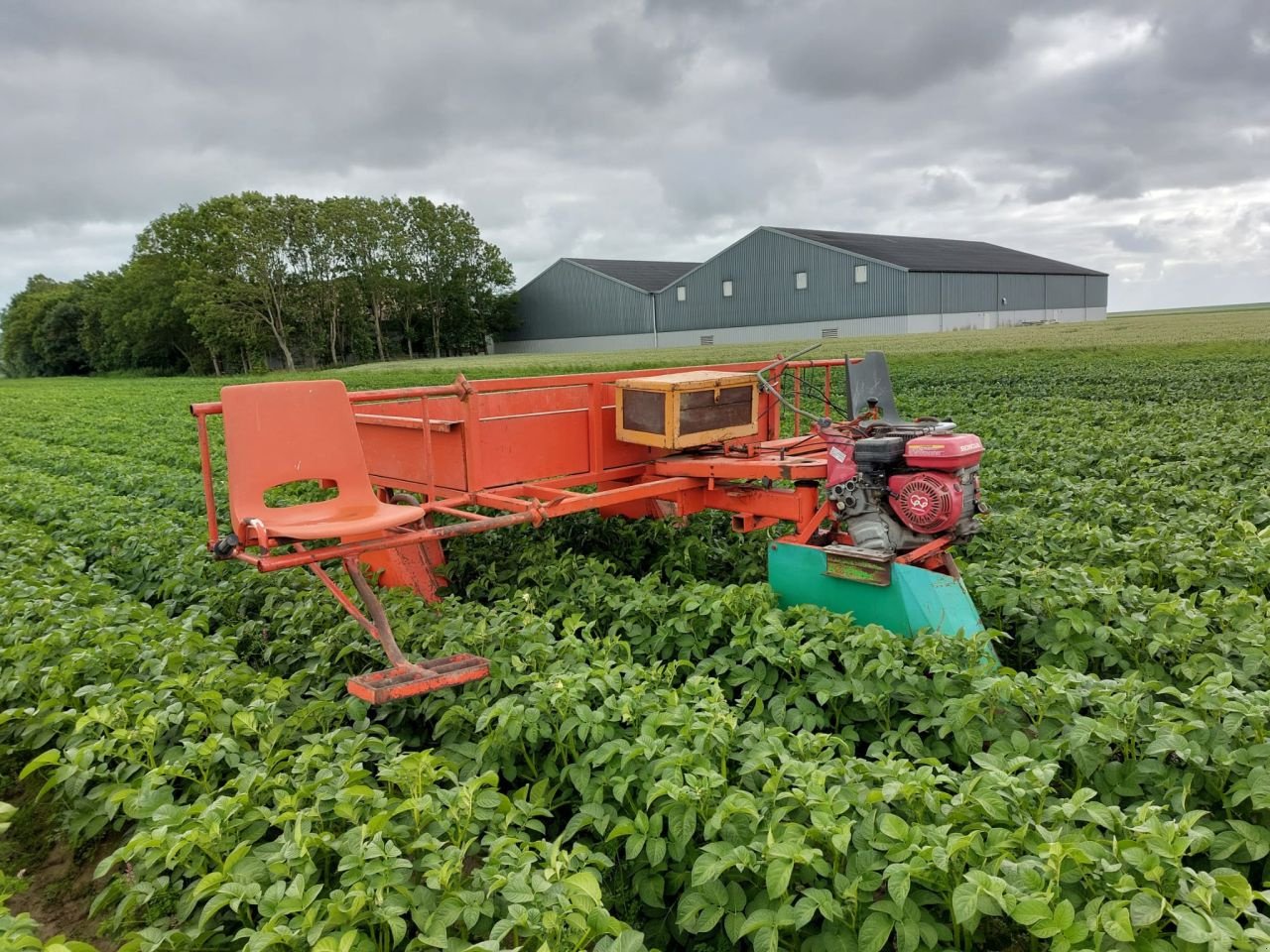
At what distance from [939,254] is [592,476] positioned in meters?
47.1

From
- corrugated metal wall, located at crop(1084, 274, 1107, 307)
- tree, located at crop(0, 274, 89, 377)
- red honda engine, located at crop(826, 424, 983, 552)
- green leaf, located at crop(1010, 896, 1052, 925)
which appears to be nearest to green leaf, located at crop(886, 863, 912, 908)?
green leaf, located at crop(1010, 896, 1052, 925)

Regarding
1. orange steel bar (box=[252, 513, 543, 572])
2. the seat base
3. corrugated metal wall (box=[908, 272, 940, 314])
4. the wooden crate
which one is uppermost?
corrugated metal wall (box=[908, 272, 940, 314])

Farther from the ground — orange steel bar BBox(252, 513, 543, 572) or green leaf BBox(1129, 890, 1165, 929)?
orange steel bar BBox(252, 513, 543, 572)

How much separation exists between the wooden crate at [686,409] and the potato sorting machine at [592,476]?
0.01 meters

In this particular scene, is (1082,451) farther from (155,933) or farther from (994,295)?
(994,295)

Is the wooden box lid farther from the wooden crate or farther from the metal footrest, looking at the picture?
the metal footrest

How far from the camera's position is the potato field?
234cm

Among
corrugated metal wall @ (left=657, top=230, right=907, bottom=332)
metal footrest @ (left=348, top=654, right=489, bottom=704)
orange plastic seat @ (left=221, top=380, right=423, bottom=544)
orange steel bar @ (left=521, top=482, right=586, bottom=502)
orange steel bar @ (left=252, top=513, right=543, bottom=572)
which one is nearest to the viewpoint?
metal footrest @ (left=348, top=654, right=489, bottom=704)

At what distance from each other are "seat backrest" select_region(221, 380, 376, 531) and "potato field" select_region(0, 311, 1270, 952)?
0.83 meters

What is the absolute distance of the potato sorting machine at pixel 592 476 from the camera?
3.84 metres

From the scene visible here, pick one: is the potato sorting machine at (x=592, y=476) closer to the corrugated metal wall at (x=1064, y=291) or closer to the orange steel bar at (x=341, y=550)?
the orange steel bar at (x=341, y=550)

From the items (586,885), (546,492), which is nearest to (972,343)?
(546,492)

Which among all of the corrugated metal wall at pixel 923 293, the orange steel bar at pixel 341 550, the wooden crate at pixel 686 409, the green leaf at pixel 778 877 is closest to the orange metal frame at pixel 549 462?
the wooden crate at pixel 686 409

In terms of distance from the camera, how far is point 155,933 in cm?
242
